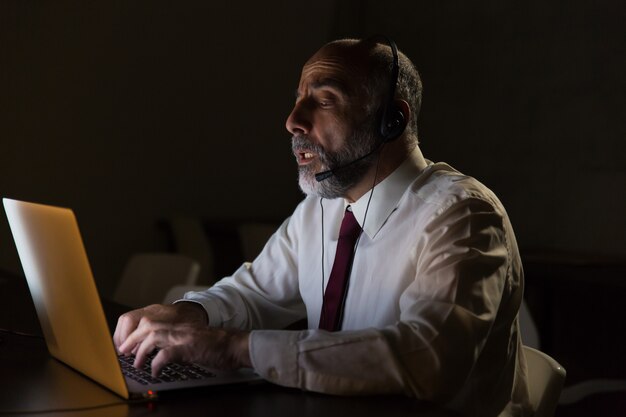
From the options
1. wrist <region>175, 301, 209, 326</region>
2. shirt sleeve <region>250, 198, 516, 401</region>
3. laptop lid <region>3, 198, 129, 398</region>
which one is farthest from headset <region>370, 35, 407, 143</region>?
laptop lid <region>3, 198, 129, 398</region>

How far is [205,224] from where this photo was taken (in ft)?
19.1

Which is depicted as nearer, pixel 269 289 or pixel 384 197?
pixel 384 197

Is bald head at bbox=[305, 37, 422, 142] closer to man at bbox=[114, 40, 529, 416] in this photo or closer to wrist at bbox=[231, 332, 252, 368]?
man at bbox=[114, 40, 529, 416]

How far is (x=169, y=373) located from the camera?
4.69ft

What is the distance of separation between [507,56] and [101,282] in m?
2.87

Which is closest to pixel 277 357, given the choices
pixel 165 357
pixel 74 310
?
pixel 165 357

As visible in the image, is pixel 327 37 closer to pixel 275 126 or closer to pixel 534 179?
pixel 275 126

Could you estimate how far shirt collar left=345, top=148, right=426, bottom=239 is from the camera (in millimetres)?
1826

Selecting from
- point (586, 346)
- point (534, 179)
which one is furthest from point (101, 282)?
point (586, 346)

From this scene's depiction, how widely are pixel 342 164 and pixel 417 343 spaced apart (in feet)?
1.89

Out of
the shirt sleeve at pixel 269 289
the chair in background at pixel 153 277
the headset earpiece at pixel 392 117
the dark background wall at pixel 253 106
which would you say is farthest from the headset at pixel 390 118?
the dark background wall at pixel 253 106

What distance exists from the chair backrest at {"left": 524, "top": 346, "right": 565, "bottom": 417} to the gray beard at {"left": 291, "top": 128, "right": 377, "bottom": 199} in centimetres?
54

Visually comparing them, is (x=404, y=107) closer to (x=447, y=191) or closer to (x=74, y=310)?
(x=447, y=191)

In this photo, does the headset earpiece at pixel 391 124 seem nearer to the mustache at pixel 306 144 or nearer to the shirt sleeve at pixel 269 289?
the mustache at pixel 306 144
